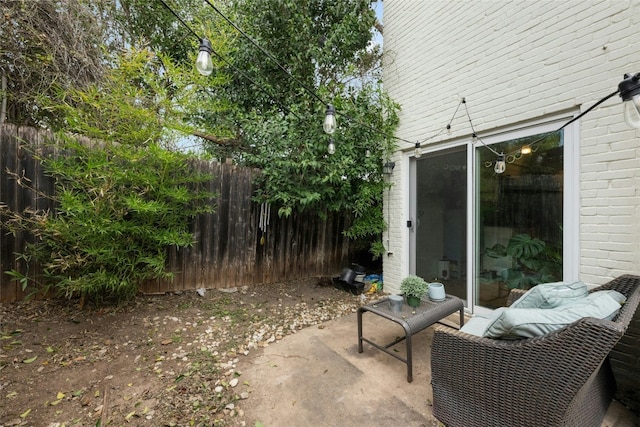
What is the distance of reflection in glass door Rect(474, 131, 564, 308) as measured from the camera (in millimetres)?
2336

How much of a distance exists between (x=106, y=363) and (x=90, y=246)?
0.94 metres

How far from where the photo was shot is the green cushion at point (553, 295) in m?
1.60

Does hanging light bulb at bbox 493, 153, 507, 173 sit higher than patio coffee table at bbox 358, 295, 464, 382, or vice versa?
hanging light bulb at bbox 493, 153, 507, 173

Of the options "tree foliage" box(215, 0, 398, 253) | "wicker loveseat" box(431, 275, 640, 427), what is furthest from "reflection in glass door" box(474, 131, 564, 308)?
"tree foliage" box(215, 0, 398, 253)

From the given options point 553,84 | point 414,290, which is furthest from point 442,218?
point 553,84

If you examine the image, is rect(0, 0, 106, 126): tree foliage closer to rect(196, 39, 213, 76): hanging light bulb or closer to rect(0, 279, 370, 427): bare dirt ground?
rect(196, 39, 213, 76): hanging light bulb

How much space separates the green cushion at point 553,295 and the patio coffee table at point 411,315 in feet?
1.73

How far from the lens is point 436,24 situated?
3.19 metres

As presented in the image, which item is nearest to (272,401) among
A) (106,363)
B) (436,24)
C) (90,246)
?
(106,363)

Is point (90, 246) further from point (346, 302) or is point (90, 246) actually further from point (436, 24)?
point (436, 24)

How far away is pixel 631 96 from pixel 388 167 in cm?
260

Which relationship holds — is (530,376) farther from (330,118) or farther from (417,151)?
(417,151)

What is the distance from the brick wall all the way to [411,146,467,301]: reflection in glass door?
23cm

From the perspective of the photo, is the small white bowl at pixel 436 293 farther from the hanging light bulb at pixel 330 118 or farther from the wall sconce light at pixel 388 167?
the wall sconce light at pixel 388 167
